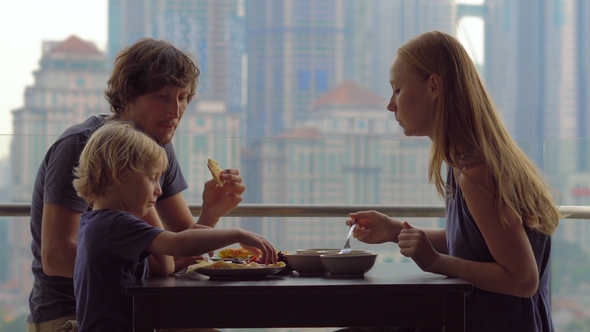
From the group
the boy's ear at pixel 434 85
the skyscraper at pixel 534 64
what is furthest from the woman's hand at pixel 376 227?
the skyscraper at pixel 534 64

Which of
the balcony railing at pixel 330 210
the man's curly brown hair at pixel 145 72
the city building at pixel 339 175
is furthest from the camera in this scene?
the city building at pixel 339 175

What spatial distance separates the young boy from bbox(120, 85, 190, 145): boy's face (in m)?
0.32

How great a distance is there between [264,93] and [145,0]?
3.64 m

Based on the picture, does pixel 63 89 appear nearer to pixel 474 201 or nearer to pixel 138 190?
pixel 138 190

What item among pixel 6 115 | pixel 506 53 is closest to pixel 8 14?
pixel 6 115

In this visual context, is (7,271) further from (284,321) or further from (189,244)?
(284,321)

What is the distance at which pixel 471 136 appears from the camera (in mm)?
1656

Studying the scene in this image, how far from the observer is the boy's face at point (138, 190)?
63.9 inches

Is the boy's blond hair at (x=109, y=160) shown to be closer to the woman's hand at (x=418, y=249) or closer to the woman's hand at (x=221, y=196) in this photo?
the woman's hand at (x=221, y=196)

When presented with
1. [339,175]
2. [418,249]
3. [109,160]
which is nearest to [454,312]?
[418,249]

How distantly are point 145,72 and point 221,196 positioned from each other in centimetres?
42

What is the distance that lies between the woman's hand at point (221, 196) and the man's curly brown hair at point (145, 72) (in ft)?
0.97

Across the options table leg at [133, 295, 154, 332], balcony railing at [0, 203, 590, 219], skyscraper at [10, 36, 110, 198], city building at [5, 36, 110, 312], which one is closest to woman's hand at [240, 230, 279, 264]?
table leg at [133, 295, 154, 332]

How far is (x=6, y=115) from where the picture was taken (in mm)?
15961
